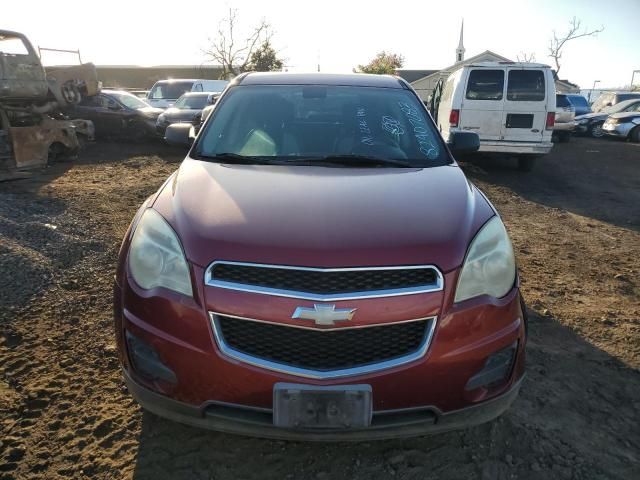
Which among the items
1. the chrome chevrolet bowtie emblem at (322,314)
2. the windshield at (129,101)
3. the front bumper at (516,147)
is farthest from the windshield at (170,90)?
the chrome chevrolet bowtie emblem at (322,314)

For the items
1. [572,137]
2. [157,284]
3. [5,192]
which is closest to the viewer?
[157,284]

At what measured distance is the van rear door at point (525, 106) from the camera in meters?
8.89

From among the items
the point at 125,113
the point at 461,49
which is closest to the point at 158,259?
the point at 125,113

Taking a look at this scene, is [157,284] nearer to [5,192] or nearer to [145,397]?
[145,397]

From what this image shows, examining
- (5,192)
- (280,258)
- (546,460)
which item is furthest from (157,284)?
(5,192)

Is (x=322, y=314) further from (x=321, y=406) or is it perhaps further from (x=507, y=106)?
(x=507, y=106)

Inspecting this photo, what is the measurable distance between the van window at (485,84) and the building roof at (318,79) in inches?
239

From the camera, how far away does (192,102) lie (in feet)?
43.8

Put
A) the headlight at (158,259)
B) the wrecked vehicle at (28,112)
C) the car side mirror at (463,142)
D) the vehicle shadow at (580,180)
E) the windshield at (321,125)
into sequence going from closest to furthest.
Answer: the headlight at (158,259) < the windshield at (321,125) < the car side mirror at (463,142) < the vehicle shadow at (580,180) < the wrecked vehicle at (28,112)

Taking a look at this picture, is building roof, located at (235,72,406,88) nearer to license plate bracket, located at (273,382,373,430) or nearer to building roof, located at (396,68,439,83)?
license plate bracket, located at (273,382,373,430)

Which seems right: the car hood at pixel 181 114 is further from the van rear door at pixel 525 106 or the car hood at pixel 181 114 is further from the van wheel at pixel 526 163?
the van wheel at pixel 526 163

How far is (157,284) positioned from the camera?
193cm

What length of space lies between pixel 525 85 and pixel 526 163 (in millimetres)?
1695

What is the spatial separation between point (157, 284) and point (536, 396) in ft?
6.89
